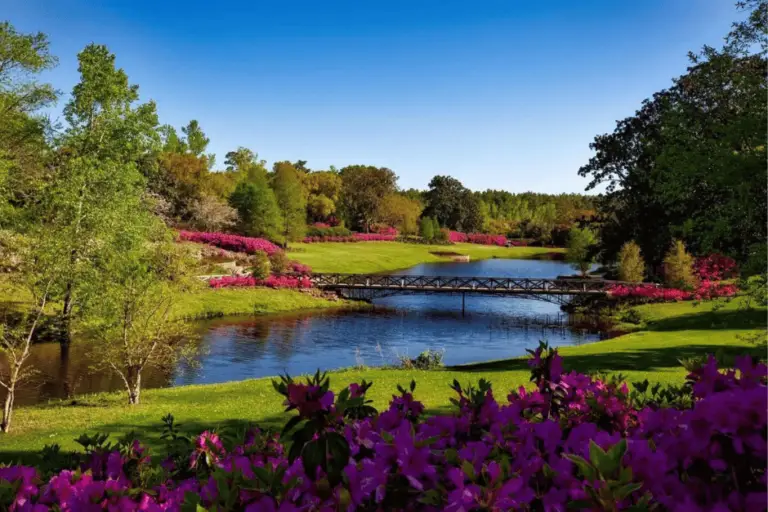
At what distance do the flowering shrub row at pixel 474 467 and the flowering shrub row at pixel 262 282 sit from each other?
3832 cm

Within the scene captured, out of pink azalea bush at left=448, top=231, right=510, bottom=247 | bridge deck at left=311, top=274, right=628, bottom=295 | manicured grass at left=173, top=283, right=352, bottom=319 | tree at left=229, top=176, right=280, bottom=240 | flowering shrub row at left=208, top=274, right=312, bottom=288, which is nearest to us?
manicured grass at left=173, top=283, right=352, bottom=319

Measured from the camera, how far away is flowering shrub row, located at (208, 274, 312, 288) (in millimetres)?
40469

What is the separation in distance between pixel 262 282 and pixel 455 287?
14.4 m

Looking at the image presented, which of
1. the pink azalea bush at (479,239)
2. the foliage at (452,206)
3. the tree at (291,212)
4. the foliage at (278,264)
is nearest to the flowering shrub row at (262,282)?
the foliage at (278,264)

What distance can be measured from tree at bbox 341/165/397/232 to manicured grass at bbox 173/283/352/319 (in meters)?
60.8

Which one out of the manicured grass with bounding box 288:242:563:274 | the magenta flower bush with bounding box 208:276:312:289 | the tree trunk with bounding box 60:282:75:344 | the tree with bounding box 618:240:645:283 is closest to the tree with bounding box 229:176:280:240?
the manicured grass with bounding box 288:242:563:274

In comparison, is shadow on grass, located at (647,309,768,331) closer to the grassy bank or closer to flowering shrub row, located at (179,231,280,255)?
the grassy bank

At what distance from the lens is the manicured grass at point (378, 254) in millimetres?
61406

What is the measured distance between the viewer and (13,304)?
28859 millimetres

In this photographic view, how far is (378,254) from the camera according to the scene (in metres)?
74.1

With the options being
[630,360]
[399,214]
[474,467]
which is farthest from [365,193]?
[474,467]

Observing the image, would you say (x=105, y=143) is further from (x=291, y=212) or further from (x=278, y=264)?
(x=291, y=212)

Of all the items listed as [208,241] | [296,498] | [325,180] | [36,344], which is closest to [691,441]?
[296,498]

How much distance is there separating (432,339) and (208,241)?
104 ft
